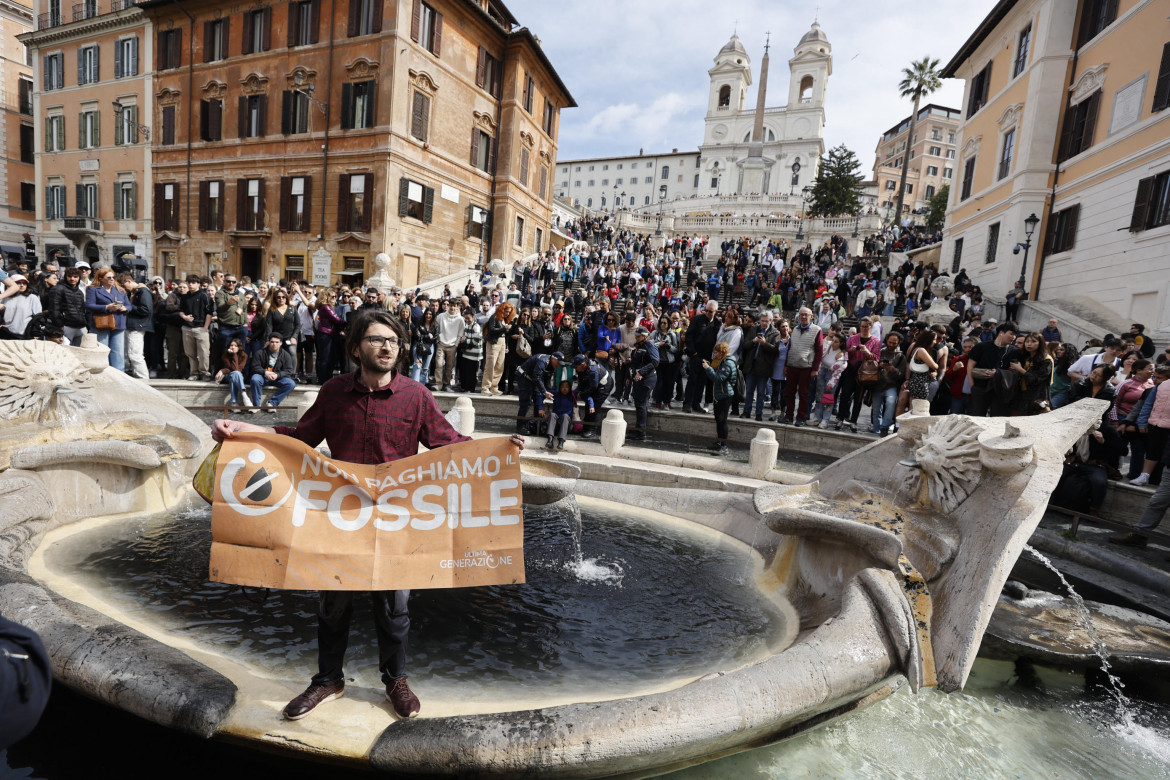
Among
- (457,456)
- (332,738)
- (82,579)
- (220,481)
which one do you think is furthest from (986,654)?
(82,579)

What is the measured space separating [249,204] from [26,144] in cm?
2540

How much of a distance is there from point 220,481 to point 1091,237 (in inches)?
962

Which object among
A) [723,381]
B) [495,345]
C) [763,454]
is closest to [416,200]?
[495,345]

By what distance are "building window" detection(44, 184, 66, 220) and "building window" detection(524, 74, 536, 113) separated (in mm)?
27518

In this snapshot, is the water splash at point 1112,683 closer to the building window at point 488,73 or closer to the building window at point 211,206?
the building window at point 488,73

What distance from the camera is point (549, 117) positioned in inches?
1555

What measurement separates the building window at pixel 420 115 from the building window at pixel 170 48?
44.9 feet

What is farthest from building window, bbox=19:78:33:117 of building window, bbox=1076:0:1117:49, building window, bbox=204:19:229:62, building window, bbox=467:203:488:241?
building window, bbox=1076:0:1117:49

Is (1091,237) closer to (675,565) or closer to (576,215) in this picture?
(675,565)

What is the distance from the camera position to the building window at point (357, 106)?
2709cm

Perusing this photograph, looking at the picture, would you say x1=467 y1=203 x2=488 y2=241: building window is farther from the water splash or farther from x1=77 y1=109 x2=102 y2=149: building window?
the water splash

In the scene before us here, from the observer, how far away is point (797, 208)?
64.2 metres

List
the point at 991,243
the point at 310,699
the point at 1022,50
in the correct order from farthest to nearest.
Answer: the point at 991,243 < the point at 1022,50 < the point at 310,699

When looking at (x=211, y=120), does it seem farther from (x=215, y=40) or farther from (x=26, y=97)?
(x=26, y=97)
